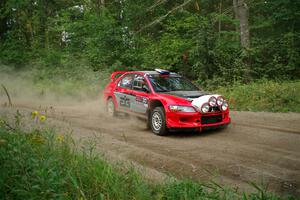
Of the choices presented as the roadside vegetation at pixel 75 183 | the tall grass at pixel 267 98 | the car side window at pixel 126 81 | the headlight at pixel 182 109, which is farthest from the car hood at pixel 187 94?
the tall grass at pixel 267 98

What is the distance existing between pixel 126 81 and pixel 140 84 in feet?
3.69

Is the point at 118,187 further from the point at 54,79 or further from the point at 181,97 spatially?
the point at 54,79

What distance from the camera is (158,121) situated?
8.12m

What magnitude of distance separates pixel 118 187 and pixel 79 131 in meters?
4.71

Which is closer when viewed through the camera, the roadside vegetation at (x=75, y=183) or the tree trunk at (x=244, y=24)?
the roadside vegetation at (x=75, y=183)

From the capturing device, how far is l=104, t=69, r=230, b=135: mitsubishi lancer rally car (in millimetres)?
7637

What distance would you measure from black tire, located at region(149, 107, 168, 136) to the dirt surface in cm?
17

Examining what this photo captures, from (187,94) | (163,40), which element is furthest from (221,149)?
(163,40)

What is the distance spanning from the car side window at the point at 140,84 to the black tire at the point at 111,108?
4.93 feet

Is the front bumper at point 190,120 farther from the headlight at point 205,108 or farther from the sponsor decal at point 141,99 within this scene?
the sponsor decal at point 141,99

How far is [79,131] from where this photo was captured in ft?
26.9

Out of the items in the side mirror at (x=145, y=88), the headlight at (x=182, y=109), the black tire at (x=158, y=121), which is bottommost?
the black tire at (x=158, y=121)

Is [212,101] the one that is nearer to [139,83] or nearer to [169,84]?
[169,84]

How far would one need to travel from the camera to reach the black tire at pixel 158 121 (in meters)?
7.89
